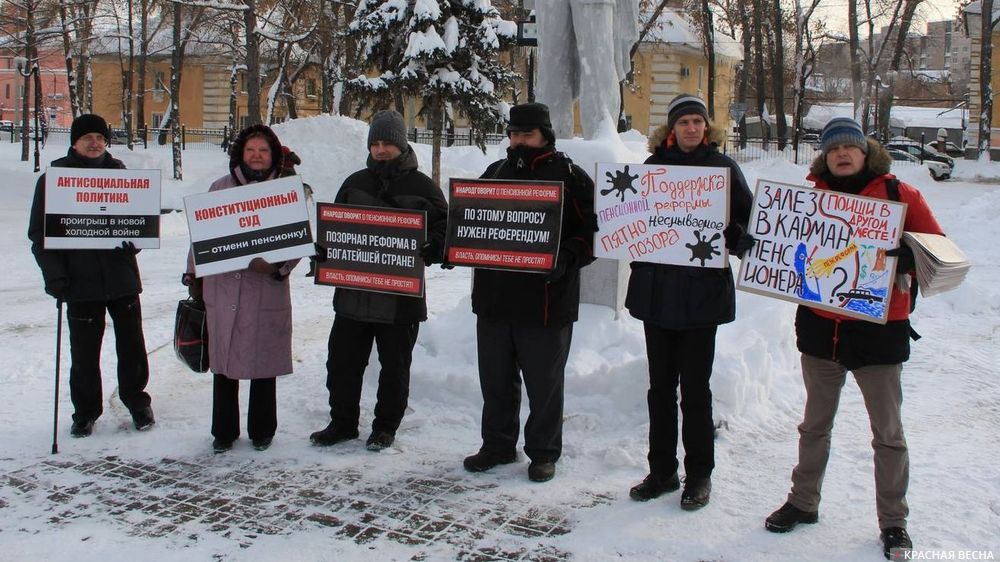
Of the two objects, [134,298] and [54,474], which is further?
[134,298]

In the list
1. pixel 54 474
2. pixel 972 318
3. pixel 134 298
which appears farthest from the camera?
pixel 972 318

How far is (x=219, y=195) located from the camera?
5.31 m

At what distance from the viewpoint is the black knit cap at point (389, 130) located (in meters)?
5.41

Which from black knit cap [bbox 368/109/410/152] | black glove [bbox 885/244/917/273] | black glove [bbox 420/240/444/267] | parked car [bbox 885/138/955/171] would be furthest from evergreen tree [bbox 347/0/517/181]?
black glove [bbox 885/244/917/273]

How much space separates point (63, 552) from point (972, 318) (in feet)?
27.7

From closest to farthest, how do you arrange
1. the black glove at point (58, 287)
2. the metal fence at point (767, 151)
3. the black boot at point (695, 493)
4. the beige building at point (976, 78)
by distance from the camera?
the black boot at point (695, 493)
the black glove at point (58, 287)
the metal fence at point (767, 151)
the beige building at point (976, 78)

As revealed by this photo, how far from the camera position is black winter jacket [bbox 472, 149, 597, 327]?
502 cm

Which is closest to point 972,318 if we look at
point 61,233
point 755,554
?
point 755,554

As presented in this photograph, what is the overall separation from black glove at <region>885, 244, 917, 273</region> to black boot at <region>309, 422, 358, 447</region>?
10.4 ft

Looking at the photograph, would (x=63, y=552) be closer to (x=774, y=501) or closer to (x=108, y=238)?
(x=108, y=238)

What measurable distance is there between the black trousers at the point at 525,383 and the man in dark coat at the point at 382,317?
1.84ft

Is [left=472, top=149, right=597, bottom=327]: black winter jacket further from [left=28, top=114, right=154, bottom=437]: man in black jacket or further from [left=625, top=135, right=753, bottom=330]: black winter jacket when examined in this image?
[left=28, top=114, right=154, bottom=437]: man in black jacket

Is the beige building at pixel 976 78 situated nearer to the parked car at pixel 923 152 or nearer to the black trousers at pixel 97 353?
the parked car at pixel 923 152

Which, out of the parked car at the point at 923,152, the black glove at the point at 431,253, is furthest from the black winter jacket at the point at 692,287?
the parked car at the point at 923,152
